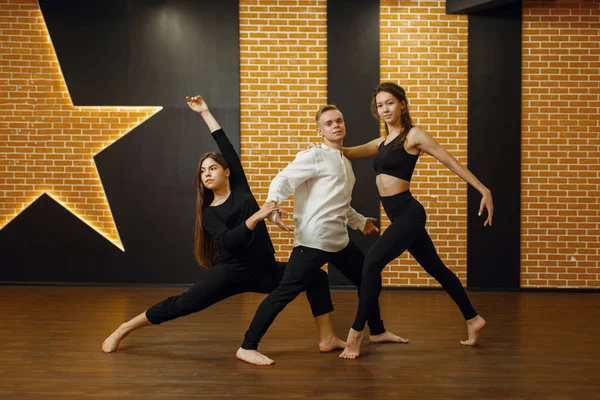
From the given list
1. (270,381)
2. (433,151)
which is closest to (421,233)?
(433,151)

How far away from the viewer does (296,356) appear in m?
3.19

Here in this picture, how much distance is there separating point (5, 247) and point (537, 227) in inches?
180

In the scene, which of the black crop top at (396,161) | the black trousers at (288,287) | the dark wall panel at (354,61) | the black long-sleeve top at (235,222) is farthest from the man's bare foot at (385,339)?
the dark wall panel at (354,61)

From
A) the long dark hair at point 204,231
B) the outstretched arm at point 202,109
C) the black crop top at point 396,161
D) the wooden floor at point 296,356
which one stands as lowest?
the wooden floor at point 296,356

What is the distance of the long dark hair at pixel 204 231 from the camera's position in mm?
3125

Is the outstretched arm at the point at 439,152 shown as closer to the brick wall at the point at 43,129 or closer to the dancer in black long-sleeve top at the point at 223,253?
the dancer in black long-sleeve top at the point at 223,253

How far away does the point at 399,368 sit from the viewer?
2961mm

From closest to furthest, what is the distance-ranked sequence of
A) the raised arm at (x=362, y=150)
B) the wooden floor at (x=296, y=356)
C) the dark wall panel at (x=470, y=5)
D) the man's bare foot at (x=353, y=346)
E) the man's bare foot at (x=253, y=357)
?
the wooden floor at (x=296, y=356) → the man's bare foot at (x=253, y=357) → the man's bare foot at (x=353, y=346) → the raised arm at (x=362, y=150) → the dark wall panel at (x=470, y=5)

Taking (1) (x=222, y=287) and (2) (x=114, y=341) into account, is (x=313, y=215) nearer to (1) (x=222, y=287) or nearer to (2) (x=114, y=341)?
(1) (x=222, y=287)

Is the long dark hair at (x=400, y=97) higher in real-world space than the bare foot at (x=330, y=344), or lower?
higher

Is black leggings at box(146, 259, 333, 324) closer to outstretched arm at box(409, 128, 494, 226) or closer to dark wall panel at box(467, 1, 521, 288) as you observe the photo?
outstretched arm at box(409, 128, 494, 226)

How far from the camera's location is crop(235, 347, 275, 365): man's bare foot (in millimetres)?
3011

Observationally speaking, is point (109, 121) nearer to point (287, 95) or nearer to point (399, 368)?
point (287, 95)

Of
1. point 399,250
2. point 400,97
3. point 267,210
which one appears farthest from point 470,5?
point 267,210
